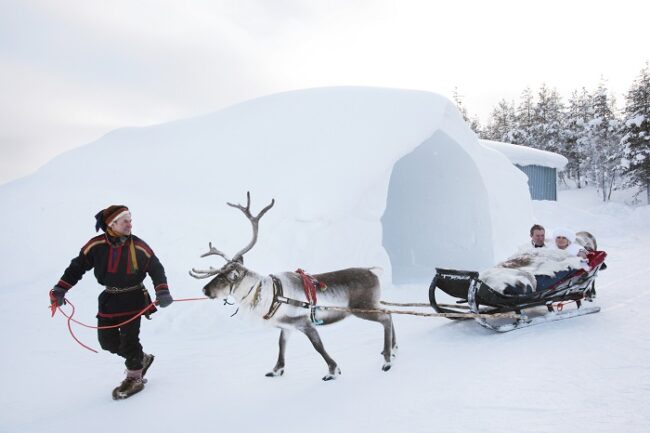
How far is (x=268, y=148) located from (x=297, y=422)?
22.5 ft

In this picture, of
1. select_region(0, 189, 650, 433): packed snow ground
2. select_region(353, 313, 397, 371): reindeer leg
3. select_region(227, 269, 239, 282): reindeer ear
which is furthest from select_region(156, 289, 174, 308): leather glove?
select_region(353, 313, 397, 371): reindeer leg

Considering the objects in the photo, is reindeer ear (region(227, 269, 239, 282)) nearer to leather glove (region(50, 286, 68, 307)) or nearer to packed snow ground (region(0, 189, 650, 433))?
packed snow ground (region(0, 189, 650, 433))

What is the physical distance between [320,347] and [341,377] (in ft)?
1.37

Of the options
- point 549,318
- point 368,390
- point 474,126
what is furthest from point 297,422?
point 474,126

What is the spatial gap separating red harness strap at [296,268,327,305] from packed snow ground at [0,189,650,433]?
0.59 meters

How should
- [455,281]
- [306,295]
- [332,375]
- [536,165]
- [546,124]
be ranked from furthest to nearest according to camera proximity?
[546,124]
[536,165]
[455,281]
[306,295]
[332,375]

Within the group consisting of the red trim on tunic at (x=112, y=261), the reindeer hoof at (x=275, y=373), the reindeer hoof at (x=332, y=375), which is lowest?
the reindeer hoof at (x=275, y=373)

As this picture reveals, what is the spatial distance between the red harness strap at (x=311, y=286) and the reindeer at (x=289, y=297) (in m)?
0.04

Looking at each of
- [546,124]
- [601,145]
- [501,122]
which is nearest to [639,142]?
[601,145]

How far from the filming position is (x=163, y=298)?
144 inches

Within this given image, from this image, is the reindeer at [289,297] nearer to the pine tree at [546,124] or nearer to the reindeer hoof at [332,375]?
the reindeer hoof at [332,375]

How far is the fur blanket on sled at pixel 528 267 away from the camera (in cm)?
463

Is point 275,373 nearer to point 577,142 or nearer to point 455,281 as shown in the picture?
point 455,281

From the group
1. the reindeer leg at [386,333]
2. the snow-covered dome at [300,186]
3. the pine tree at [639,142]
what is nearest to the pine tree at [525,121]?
the pine tree at [639,142]
